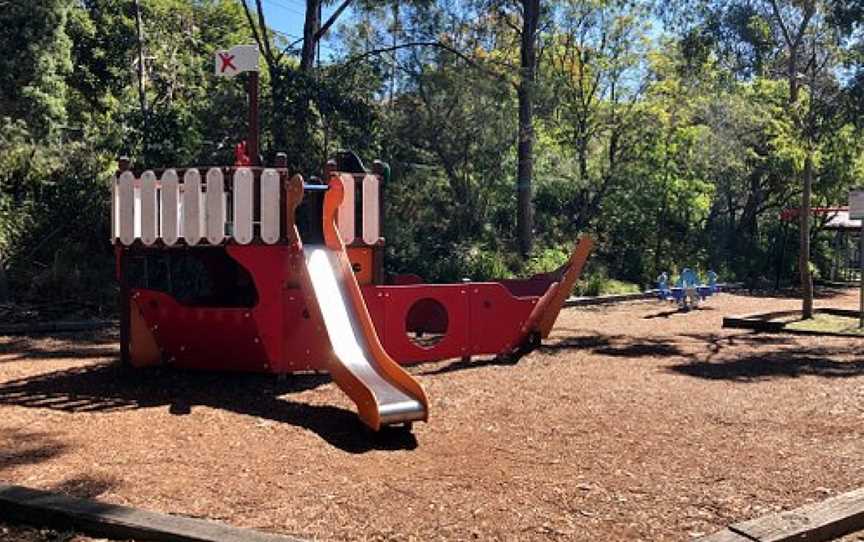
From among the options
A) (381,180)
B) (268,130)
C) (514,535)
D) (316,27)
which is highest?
(316,27)

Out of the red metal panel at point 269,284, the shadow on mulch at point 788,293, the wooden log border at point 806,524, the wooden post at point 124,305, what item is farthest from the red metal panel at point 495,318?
the shadow on mulch at point 788,293

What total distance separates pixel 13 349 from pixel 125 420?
16.4 feet

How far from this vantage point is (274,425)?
260 inches

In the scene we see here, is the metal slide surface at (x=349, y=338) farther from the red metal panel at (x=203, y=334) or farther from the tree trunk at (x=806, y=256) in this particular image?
the tree trunk at (x=806, y=256)

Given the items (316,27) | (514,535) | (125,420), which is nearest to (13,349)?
(125,420)

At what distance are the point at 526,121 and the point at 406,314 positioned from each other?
11.8 metres

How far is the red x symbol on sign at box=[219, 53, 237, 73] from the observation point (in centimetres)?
935

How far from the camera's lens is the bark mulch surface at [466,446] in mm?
4477

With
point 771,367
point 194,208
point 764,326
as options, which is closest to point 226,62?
point 194,208

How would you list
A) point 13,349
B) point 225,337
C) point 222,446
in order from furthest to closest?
point 13,349 < point 225,337 < point 222,446

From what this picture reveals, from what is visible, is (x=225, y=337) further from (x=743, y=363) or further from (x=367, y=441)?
(x=743, y=363)

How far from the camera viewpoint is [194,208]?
830cm

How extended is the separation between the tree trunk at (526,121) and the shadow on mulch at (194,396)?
495 inches

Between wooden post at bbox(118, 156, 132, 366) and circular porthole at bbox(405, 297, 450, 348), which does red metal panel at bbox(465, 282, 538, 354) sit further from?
wooden post at bbox(118, 156, 132, 366)
